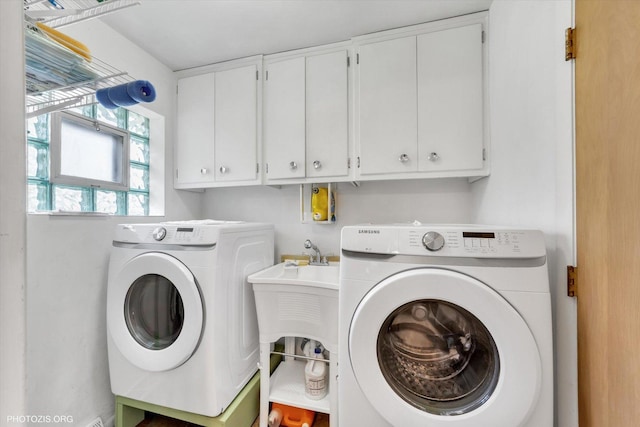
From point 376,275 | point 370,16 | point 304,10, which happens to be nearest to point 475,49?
point 370,16

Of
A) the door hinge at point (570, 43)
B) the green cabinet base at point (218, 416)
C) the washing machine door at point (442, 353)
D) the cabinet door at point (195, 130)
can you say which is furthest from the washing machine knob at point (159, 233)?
the door hinge at point (570, 43)

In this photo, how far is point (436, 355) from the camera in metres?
0.97

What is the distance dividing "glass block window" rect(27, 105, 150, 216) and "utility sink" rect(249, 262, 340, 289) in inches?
40.7

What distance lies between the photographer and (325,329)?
1.30 meters

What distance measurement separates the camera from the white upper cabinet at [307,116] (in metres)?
1.62

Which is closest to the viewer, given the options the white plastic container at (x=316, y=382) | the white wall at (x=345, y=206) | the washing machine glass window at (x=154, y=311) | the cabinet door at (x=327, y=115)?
the washing machine glass window at (x=154, y=311)

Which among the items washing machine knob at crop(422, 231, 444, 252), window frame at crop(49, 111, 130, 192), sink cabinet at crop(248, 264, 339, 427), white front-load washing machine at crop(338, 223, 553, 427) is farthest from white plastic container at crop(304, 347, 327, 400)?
window frame at crop(49, 111, 130, 192)

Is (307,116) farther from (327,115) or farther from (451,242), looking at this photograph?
(451,242)

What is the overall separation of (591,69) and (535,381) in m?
0.95

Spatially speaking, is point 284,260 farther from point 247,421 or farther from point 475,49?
point 475,49

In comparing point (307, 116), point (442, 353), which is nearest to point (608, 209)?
point (442, 353)

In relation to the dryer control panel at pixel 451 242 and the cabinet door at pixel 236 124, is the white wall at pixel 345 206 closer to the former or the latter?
the cabinet door at pixel 236 124

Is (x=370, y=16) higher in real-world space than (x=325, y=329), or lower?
higher

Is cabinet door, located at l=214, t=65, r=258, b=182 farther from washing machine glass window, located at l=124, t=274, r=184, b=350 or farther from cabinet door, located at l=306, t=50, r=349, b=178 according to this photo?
washing machine glass window, located at l=124, t=274, r=184, b=350
